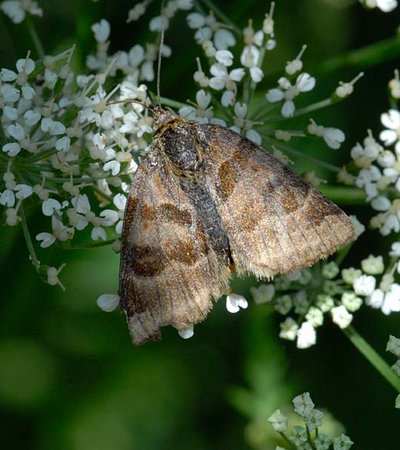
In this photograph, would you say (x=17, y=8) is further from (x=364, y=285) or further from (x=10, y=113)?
(x=364, y=285)

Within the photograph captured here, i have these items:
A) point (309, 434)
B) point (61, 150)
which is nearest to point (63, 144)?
point (61, 150)

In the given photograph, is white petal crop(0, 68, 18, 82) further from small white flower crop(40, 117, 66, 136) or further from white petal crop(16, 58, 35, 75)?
small white flower crop(40, 117, 66, 136)

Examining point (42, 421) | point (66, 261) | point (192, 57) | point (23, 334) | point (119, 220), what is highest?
point (192, 57)

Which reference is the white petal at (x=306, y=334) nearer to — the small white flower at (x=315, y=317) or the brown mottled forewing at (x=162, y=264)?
the small white flower at (x=315, y=317)

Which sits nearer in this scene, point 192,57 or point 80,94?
point 80,94

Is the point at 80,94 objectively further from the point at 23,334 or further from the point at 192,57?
the point at 23,334

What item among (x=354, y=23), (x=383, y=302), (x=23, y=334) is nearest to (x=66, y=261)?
(x=23, y=334)

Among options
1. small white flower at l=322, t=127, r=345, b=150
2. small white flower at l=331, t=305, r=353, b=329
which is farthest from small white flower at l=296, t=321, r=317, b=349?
small white flower at l=322, t=127, r=345, b=150
